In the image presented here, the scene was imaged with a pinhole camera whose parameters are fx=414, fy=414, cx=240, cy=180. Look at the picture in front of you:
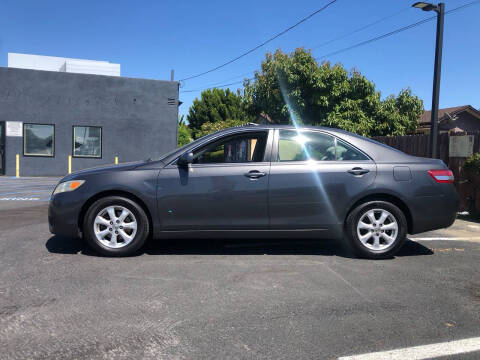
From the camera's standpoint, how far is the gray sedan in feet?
15.4

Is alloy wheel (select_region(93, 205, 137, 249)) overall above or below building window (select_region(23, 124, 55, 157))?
below

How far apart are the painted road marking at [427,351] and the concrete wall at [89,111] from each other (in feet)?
64.8

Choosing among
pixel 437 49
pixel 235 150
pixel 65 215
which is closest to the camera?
pixel 65 215

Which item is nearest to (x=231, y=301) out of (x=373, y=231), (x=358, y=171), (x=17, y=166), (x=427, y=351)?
(x=427, y=351)

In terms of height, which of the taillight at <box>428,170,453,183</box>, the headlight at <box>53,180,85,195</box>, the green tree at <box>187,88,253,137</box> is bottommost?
the headlight at <box>53,180,85,195</box>

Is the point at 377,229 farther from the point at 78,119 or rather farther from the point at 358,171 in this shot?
the point at 78,119

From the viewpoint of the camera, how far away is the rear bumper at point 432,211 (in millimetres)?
4836

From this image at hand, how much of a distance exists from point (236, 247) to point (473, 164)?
211 inches

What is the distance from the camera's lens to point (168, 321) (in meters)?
3.00

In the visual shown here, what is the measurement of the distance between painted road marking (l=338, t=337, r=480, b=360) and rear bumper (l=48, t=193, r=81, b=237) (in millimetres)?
3357

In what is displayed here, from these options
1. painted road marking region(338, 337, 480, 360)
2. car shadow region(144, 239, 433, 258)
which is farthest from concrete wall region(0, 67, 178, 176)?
painted road marking region(338, 337, 480, 360)

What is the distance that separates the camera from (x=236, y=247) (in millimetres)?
5359

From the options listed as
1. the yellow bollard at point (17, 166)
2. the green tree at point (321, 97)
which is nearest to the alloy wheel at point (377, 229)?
the green tree at point (321, 97)

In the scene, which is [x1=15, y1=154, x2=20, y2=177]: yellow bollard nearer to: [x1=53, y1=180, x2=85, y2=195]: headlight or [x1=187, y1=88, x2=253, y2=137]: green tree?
[x1=53, y1=180, x2=85, y2=195]: headlight
